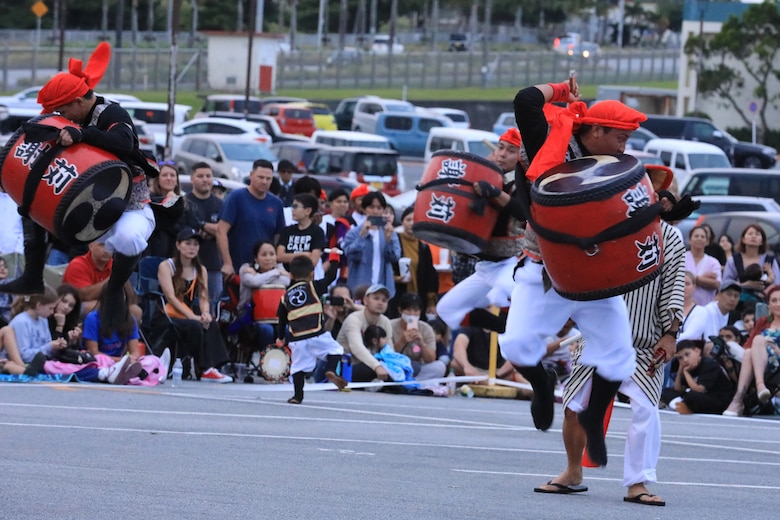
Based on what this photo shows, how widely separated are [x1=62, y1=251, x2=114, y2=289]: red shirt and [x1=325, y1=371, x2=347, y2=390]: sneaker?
2.36 meters

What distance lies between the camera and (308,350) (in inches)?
505

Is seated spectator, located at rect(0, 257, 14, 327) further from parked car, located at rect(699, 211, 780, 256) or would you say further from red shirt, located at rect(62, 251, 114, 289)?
parked car, located at rect(699, 211, 780, 256)

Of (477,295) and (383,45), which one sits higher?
(477,295)

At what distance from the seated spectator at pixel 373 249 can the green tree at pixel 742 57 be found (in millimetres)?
45969

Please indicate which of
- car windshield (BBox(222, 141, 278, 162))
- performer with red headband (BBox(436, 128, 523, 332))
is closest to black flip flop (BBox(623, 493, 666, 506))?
performer with red headband (BBox(436, 128, 523, 332))

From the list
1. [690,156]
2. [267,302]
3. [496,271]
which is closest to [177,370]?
[267,302]

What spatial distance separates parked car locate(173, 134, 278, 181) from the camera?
34294mm

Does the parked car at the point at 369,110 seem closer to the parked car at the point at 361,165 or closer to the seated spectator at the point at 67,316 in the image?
the parked car at the point at 361,165

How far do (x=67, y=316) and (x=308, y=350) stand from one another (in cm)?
249

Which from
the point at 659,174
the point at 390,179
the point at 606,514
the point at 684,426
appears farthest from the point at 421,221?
the point at 390,179

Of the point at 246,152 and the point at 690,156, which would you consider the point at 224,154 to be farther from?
the point at 690,156

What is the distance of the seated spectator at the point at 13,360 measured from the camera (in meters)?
13.2

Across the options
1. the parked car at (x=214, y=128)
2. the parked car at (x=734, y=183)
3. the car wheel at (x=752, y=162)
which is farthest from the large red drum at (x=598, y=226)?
the car wheel at (x=752, y=162)

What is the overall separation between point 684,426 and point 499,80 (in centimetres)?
7144
